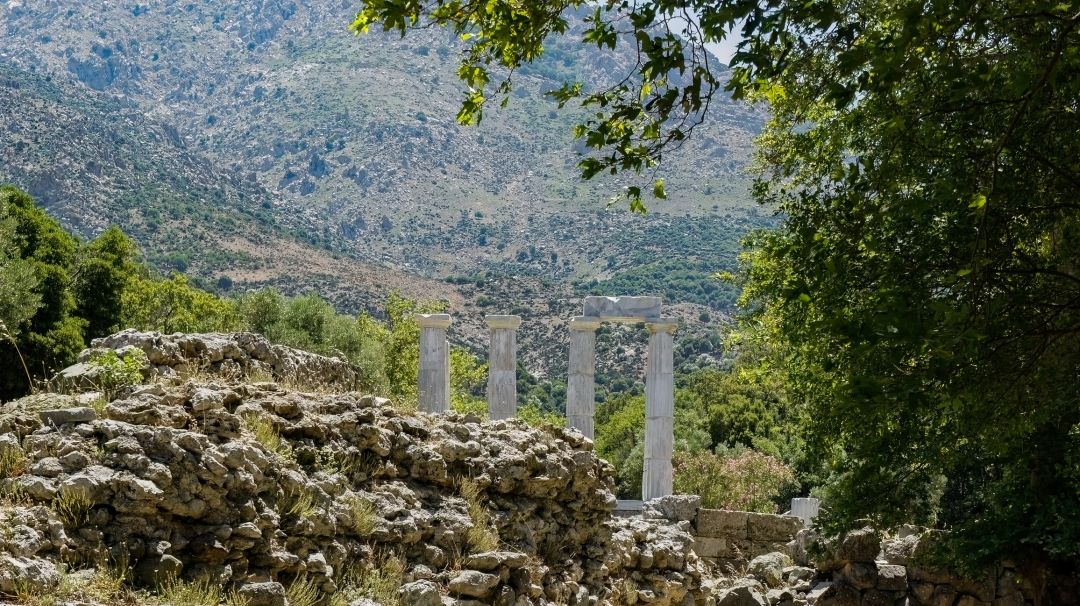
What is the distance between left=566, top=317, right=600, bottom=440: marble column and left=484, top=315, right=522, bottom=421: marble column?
1.65 metres

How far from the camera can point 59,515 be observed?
9055mm

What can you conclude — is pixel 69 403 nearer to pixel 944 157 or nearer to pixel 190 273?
pixel 944 157

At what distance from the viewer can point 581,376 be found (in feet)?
110

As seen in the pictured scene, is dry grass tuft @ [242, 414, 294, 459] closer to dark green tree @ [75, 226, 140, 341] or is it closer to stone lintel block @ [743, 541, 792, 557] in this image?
stone lintel block @ [743, 541, 792, 557]

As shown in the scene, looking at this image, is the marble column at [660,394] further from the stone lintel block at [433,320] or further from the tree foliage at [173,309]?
the tree foliage at [173,309]

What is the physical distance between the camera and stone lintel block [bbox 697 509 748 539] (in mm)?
24250

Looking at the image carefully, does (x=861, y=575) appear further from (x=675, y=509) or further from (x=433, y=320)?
(x=433, y=320)

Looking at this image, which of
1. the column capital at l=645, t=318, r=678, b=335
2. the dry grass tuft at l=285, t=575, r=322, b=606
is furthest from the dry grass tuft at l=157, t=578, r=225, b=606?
the column capital at l=645, t=318, r=678, b=335

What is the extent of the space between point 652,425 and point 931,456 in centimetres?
1957

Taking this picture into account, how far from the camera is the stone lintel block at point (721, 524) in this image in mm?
24250

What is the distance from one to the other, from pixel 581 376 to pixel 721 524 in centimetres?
978

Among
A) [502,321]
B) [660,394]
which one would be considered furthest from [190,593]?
[660,394]

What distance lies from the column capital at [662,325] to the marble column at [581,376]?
1.54 metres

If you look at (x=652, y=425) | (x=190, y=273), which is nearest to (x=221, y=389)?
(x=652, y=425)
